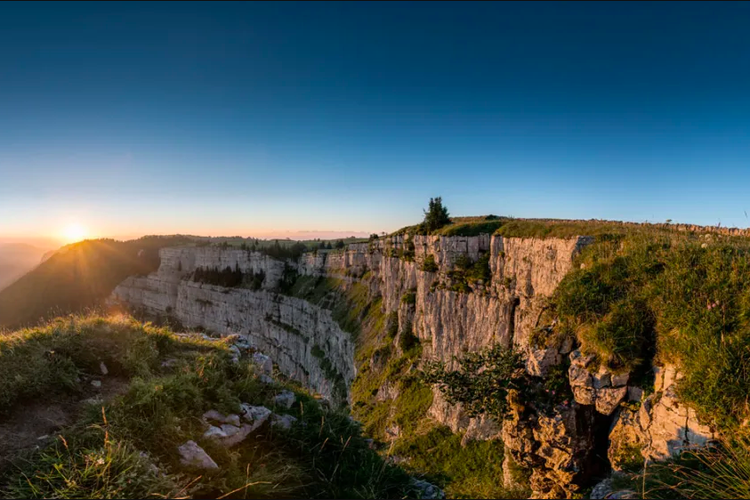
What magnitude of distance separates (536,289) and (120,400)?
2178 cm

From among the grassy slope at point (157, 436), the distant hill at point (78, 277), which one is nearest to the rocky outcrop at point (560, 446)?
the grassy slope at point (157, 436)

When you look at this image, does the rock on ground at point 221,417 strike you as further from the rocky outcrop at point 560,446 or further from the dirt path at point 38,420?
the rocky outcrop at point 560,446

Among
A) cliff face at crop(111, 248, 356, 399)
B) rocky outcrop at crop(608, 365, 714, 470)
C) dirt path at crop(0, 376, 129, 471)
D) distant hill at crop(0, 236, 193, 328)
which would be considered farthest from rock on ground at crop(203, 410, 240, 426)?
distant hill at crop(0, 236, 193, 328)

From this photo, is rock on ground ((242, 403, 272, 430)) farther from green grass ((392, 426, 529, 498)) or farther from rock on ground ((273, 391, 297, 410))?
green grass ((392, 426, 529, 498))

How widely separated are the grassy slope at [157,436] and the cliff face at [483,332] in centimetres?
243

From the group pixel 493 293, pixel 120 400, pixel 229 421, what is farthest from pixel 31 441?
pixel 493 293

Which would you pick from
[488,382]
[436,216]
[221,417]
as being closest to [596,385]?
[488,382]

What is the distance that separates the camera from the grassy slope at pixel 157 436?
4.68 metres

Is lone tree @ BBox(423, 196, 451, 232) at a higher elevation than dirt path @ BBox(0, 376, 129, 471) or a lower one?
higher

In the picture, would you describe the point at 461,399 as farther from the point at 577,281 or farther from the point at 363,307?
the point at 363,307

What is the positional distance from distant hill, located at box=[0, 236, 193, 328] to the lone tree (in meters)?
106

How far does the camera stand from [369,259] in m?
54.7

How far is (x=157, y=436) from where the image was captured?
5.71 m

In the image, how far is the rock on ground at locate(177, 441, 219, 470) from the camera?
5496mm
